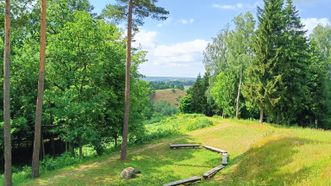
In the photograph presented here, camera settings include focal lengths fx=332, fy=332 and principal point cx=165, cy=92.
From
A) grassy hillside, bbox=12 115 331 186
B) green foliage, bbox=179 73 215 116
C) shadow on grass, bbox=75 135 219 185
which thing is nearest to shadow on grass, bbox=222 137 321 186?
grassy hillside, bbox=12 115 331 186

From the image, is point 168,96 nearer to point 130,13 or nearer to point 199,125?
point 199,125

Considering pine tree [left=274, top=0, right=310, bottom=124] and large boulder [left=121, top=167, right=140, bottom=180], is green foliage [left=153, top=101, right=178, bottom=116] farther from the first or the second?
large boulder [left=121, top=167, right=140, bottom=180]

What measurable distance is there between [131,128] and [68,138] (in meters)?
5.19

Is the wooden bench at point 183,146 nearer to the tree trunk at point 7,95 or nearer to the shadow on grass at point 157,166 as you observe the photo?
the shadow on grass at point 157,166

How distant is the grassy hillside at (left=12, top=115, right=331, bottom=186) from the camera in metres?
12.9

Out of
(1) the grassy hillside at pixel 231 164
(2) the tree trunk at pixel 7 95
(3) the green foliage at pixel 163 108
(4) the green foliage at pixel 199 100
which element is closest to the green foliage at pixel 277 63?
(1) the grassy hillside at pixel 231 164

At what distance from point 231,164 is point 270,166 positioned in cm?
387

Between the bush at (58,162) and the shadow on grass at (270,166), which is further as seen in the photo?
the bush at (58,162)

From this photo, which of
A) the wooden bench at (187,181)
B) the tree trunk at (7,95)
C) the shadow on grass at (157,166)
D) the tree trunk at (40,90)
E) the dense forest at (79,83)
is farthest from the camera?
the dense forest at (79,83)

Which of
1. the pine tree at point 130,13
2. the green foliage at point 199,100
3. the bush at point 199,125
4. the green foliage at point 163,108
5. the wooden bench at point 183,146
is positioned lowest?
the green foliage at point 163,108

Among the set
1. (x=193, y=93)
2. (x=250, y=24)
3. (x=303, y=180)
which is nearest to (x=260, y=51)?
(x=250, y=24)

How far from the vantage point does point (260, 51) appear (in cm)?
3256

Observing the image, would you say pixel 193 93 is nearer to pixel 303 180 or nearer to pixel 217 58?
pixel 217 58

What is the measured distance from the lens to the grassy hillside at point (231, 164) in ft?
42.2
